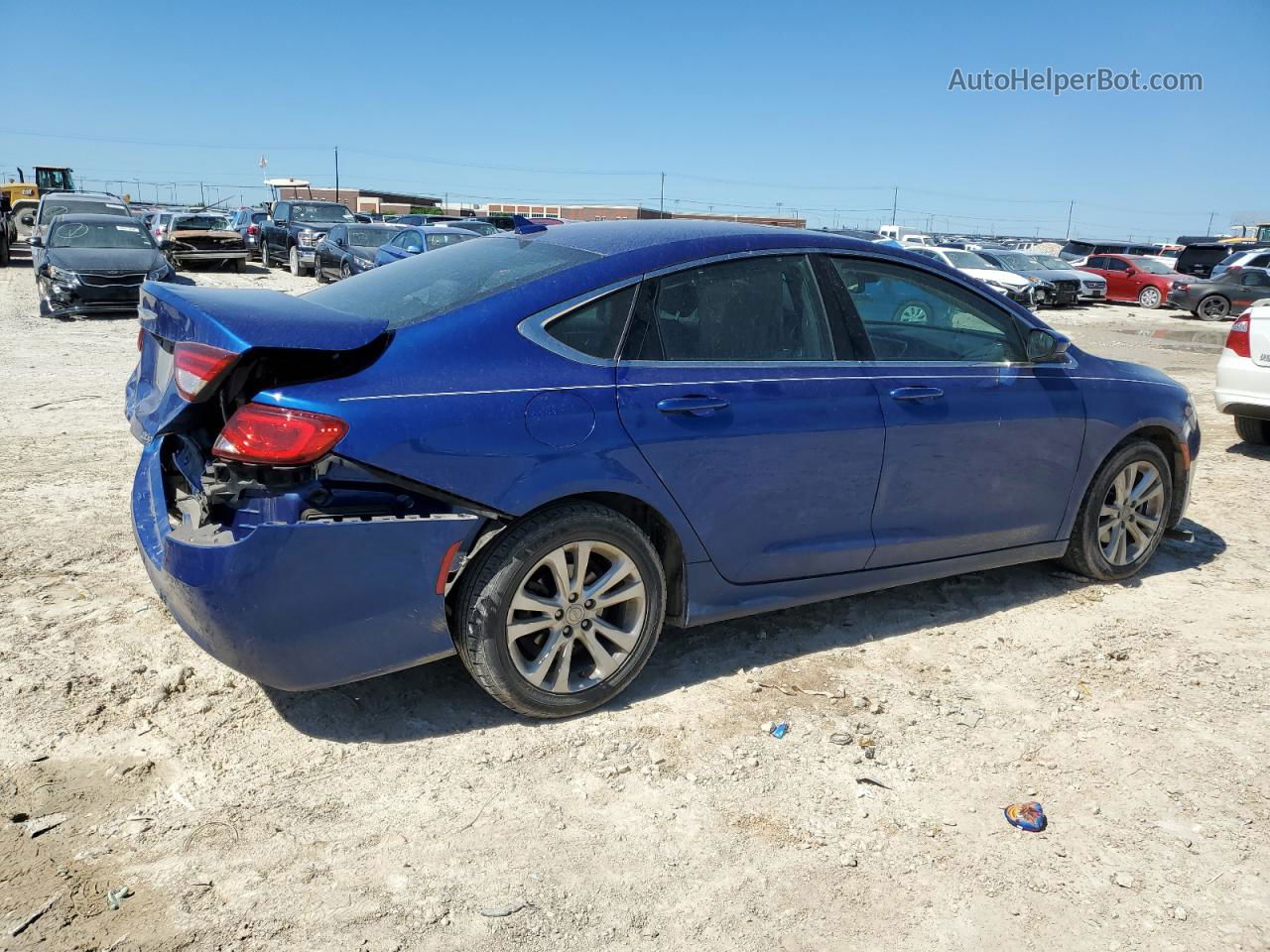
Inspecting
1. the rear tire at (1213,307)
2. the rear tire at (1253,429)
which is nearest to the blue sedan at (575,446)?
the rear tire at (1253,429)

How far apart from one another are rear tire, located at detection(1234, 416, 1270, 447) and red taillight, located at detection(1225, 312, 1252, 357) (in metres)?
0.83

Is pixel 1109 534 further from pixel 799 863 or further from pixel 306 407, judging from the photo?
pixel 306 407

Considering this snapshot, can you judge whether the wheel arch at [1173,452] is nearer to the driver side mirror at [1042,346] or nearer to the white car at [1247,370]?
the driver side mirror at [1042,346]

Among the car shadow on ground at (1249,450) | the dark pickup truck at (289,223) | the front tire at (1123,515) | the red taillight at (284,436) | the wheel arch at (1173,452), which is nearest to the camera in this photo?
the red taillight at (284,436)

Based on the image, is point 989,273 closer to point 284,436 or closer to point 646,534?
point 646,534

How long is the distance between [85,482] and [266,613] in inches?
142

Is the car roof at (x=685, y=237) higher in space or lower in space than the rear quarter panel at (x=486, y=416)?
higher

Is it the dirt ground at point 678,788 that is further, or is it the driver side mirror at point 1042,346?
the driver side mirror at point 1042,346

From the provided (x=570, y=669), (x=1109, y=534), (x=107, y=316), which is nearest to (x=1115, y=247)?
(x=107, y=316)

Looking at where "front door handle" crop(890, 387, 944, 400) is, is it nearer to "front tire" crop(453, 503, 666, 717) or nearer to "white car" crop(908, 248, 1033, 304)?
"front tire" crop(453, 503, 666, 717)

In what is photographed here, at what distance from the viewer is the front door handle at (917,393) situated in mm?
3939

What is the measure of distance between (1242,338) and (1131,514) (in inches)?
161

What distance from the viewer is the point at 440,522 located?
3025 mm

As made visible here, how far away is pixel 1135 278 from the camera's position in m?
29.2
